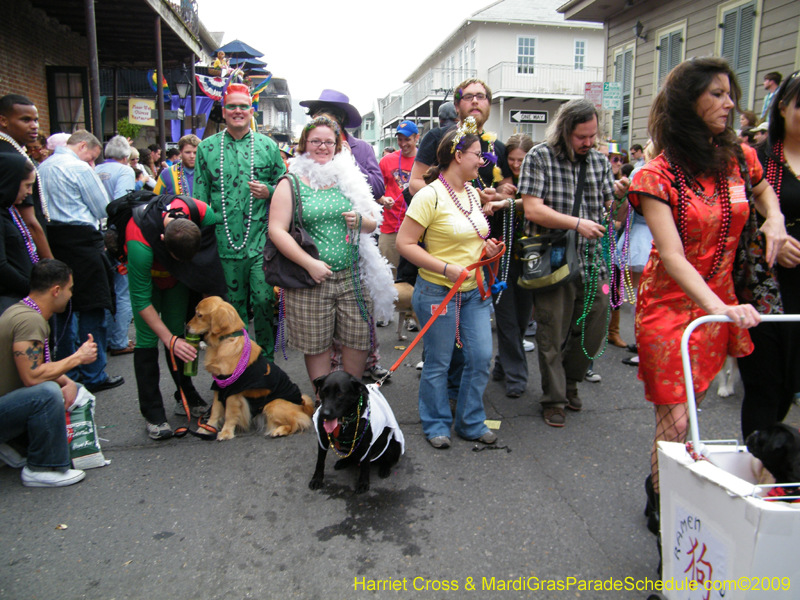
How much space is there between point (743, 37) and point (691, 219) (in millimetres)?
10657

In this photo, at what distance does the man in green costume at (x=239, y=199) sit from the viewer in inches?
164

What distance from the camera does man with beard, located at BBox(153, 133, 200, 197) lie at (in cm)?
587

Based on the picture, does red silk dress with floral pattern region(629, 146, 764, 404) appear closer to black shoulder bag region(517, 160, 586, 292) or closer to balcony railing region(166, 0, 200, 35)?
black shoulder bag region(517, 160, 586, 292)

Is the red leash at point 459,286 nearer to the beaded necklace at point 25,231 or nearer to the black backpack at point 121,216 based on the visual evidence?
the black backpack at point 121,216

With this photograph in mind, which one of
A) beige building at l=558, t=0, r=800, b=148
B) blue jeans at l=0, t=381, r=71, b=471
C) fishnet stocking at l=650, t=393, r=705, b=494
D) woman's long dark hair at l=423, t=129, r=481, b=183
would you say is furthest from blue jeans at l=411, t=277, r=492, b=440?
beige building at l=558, t=0, r=800, b=148

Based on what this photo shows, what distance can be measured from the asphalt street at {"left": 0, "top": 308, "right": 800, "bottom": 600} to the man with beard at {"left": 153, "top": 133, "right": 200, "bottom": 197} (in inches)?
113

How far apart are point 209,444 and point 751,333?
10.8 feet

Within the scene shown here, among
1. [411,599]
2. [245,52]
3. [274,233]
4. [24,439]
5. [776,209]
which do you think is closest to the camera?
[411,599]

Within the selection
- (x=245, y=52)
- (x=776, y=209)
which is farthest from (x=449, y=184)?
(x=245, y=52)

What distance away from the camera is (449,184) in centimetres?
345

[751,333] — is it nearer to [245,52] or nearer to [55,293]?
[55,293]

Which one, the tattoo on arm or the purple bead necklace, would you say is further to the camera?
the purple bead necklace

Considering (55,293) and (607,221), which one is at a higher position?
(607,221)

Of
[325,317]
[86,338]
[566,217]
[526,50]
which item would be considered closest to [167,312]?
[325,317]
